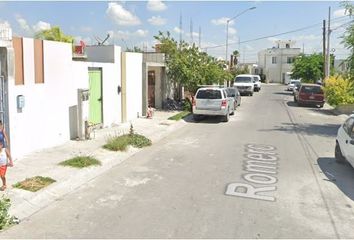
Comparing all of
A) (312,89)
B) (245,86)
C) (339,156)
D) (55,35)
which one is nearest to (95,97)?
(339,156)

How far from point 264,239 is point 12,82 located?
6.94 meters

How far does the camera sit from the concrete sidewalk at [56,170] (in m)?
7.00

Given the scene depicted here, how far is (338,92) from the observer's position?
28281 millimetres

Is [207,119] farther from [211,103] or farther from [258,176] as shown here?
[258,176]

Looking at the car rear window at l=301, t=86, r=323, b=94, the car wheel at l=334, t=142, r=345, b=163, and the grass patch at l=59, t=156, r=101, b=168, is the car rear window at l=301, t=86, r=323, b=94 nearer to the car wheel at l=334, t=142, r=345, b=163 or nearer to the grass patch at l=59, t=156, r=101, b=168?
the car wheel at l=334, t=142, r=345, b=163

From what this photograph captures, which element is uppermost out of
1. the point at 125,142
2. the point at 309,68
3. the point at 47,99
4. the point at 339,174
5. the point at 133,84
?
the point at 309,68

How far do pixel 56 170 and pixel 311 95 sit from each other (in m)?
24.3

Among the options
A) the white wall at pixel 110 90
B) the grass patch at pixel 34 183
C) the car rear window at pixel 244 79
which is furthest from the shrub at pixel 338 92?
the grass patch at pixel 34 183

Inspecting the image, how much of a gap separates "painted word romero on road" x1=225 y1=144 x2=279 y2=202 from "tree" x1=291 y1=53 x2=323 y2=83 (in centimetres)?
3796

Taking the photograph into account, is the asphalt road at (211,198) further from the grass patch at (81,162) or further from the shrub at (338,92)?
the shrub at (338,92)

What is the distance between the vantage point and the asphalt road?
5.94 meters

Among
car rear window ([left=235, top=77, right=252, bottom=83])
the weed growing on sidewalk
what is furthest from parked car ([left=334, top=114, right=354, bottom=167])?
car rear window ([left=235, top=77, right=252, bottom=83])

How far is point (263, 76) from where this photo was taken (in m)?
92.3

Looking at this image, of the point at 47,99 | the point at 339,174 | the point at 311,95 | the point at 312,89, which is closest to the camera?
the point at 339,174
